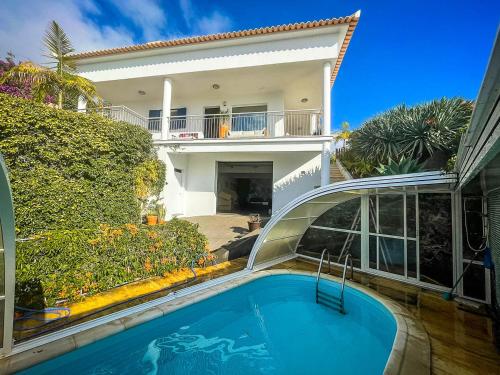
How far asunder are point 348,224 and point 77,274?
741 centimetres

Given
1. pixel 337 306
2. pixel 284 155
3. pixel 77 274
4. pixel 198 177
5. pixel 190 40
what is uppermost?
pixel 190 40

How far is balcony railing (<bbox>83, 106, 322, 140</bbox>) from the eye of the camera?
517 inches

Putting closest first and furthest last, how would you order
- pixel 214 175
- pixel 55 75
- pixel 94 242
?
pixel 94 242, pixel 55 75, pixel 214 175

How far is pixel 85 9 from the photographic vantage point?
432 inches

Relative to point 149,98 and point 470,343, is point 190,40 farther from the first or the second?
point 470,343

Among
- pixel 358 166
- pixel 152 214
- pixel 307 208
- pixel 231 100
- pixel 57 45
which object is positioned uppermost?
pixel 57 45

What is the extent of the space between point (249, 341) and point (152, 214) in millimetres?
8234

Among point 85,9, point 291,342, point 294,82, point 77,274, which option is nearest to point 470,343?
point 291,342

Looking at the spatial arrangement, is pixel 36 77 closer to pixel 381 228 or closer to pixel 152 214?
pixel 152 214

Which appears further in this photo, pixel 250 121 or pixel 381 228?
pixel 250 121

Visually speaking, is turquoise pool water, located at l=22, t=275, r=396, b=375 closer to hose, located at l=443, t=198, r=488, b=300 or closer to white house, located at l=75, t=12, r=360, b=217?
hose, located at l=443, t=198, r=488, b=300

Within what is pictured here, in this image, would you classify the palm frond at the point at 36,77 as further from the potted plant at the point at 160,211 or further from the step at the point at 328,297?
the step at the point at 328,297

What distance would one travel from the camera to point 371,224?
7016mm

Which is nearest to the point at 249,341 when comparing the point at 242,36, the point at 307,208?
the point at 307,208
